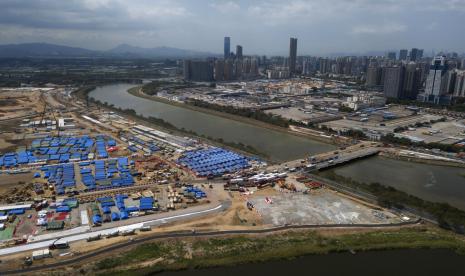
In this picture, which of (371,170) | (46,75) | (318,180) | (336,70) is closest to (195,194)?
(318,180)

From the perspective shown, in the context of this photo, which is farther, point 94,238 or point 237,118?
point 237,118

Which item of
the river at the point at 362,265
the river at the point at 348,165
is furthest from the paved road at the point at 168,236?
the river at the point at 348,165

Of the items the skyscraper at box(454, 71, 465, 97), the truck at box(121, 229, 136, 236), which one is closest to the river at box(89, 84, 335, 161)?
the truck at box(121, 229, 136, 236)

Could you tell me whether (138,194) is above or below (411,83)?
below

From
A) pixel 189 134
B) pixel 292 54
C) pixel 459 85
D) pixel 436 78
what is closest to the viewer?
pixel 189 134

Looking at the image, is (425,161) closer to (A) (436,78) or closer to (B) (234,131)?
(B) (234,131)

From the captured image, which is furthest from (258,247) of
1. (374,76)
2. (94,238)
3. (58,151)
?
(374,76)
